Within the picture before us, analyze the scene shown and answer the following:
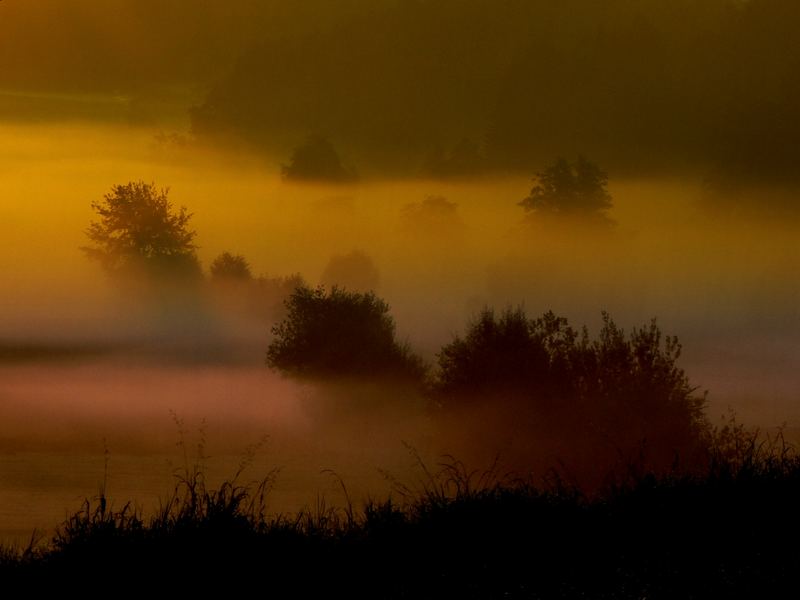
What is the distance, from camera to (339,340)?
59844mm

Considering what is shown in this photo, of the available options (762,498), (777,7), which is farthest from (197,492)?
(777,7)

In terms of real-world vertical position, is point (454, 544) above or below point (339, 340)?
below

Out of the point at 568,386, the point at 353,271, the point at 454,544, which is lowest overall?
the point at 454,544

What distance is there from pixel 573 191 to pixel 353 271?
51.6ft

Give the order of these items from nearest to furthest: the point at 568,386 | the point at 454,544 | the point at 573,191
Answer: the point at 454,544
the point at 568,386
the point at 573,191

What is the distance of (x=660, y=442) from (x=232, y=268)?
54.8 m

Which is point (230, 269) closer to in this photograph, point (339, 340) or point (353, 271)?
point (353, 271)

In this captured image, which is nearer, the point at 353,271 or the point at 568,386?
the point at 568,386

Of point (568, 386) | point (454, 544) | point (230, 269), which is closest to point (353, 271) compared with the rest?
point (230, 269)

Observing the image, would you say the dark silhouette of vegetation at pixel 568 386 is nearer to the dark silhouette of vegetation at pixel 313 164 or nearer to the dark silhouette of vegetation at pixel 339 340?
the dark silhouette of vegetation at pixel 339 340

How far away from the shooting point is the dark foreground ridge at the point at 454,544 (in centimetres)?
826

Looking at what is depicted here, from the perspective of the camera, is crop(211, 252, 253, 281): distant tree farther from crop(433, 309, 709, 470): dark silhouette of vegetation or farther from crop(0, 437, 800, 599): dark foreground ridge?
crop(0, 437, 800, 599): dark foreground ridge

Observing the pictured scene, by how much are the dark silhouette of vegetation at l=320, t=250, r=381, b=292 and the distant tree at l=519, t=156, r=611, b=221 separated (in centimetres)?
1204

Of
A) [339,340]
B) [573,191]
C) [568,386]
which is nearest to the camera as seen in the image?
[568,386]
